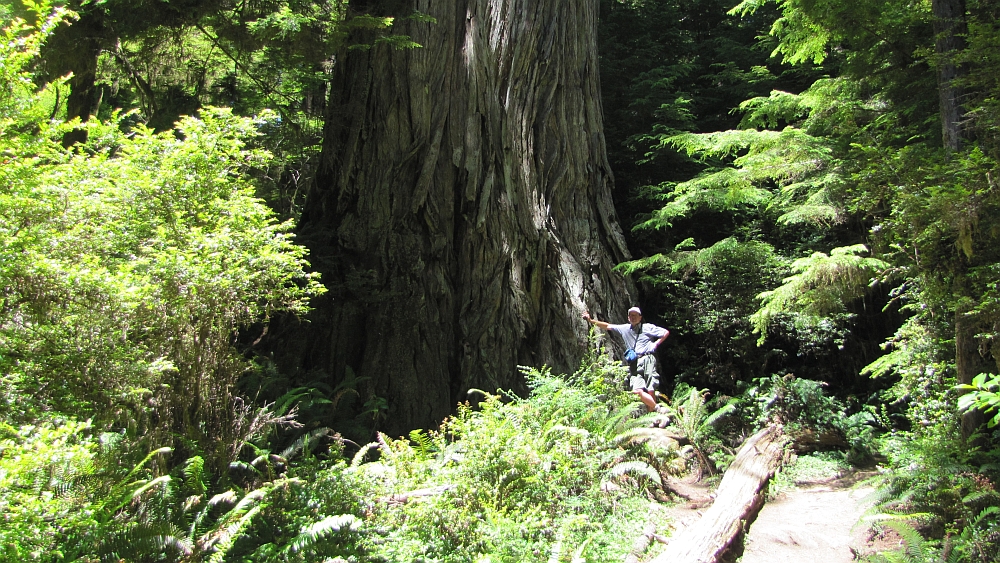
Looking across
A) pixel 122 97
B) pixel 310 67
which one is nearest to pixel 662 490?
pixel 310 67

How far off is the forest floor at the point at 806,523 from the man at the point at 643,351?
4.93ft

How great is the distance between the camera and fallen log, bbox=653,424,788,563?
4414 millimetres

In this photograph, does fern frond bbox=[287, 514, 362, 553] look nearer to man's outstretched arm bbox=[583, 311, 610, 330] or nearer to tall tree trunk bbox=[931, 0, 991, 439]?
tall tree trunk bbox=[931, 0, 991, 439]

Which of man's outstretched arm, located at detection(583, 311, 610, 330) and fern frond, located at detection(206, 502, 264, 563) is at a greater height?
man's outstretched arm, located at detection(583, 311, 610, 330)

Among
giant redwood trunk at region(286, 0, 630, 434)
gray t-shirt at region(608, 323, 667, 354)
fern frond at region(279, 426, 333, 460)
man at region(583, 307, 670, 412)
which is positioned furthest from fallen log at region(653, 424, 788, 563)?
fern frond at region(279, 426, 333, 460)

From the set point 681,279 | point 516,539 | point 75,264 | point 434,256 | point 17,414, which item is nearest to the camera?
point 17,414

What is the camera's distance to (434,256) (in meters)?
8.62

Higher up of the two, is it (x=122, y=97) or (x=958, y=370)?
(x=122, y=97)

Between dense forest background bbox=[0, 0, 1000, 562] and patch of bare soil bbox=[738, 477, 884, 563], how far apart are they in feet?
1.35

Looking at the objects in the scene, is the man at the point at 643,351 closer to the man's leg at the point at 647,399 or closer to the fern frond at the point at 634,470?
the man's leg at the point at 647,399

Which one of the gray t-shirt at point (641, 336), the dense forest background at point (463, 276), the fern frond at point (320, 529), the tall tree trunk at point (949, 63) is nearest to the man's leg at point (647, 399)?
the dense forest background at point (463, 276)

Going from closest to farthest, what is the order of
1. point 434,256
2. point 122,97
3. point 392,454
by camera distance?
point 392,454
point 434,256
point 122,97

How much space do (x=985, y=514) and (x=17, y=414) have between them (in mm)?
6194

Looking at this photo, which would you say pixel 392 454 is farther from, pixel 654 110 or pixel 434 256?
pixel 654 110
